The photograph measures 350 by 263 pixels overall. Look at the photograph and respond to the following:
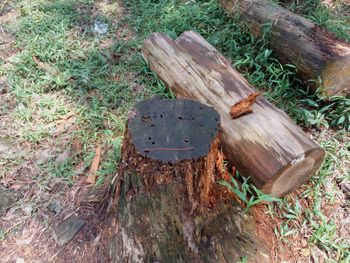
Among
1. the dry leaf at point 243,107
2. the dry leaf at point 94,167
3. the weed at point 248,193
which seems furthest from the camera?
the dry leaf at point 94,167

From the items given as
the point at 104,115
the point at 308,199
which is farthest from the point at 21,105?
the point at 308,199

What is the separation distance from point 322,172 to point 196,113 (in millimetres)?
1186

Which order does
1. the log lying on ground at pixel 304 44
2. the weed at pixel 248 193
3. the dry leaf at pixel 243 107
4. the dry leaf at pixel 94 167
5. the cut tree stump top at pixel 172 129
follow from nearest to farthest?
the cut tree stump top at pixel 172 129, the weed at pixel 248 193, the dry leaf at pixel 243 107, the dry leaf at pixel 94 167, the log lying on ground at pixel 304 44

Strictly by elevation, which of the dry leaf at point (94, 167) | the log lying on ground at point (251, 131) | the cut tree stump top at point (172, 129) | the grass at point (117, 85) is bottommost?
the dry leaf at point (94, 167)

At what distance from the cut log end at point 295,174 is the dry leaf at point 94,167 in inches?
52.7

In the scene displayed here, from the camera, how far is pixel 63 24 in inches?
173

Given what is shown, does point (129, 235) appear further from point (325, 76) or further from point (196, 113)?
point (325, 76)

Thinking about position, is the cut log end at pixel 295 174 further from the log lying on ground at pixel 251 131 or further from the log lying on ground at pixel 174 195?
the log lying on ground at pixel 174 195

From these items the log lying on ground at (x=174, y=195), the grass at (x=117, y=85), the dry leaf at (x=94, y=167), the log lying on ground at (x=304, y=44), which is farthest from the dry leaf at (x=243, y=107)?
the dry leaf at (x=94, y=167)

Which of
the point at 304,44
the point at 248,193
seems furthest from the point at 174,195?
the point at 304,44

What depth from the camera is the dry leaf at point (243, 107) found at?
8.38 ft

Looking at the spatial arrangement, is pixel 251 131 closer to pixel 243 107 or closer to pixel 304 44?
pixel 243 107

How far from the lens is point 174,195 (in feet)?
6.54

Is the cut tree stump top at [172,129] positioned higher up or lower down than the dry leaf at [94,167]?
higher up
